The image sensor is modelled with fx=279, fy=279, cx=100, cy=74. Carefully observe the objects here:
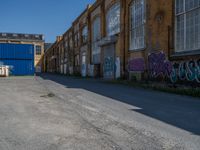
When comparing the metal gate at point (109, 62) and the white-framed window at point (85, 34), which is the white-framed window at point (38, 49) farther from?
the metal gate at point (109, 62)

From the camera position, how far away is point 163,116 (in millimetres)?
6812

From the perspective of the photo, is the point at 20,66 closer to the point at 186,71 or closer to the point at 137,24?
the point at 137,24

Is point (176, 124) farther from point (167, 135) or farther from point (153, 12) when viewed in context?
point (153, 12)

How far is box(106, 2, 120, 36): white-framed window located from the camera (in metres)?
25.0

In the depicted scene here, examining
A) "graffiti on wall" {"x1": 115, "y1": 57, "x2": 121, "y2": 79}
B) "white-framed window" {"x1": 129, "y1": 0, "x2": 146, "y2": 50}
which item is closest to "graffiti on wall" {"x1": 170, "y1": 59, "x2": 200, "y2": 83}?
"white-framed window" {"x1": 129, "y1": 0, "x2": 146, "y2": 50}

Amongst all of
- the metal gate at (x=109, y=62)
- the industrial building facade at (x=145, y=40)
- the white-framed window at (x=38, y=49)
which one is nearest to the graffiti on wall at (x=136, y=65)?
the industrial building facade at (x=145, y=40)

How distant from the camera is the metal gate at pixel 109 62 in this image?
85.4 feet

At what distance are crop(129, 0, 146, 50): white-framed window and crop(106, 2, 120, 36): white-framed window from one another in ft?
9.96

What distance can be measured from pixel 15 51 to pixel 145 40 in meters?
21.3

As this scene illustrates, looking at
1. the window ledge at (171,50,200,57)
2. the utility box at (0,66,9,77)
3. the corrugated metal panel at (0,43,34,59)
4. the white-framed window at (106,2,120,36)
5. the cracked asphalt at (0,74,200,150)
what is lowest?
the cracked asphalt at (0,74,200,150)

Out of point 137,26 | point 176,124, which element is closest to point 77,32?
point 137,26

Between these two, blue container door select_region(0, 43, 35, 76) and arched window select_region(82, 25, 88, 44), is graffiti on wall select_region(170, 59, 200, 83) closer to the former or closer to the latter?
arched window select_region(82, 25, 88, 44)

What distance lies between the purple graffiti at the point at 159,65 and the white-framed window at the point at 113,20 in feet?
25.3

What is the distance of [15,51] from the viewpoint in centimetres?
3531
